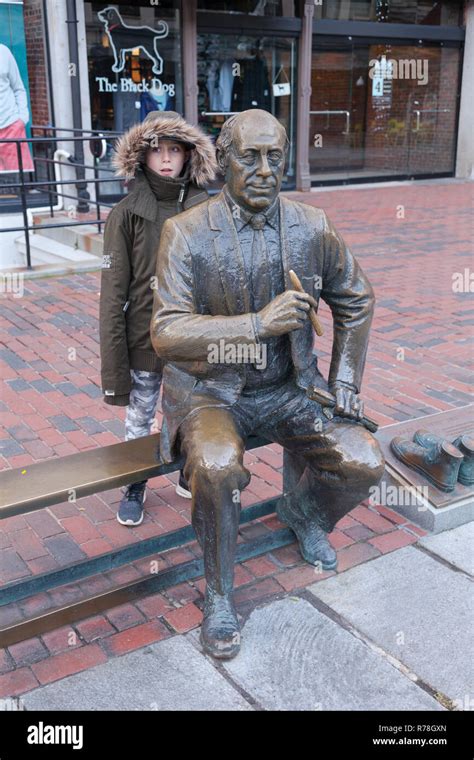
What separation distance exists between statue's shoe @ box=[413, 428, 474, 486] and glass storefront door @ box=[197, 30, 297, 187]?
1034cm

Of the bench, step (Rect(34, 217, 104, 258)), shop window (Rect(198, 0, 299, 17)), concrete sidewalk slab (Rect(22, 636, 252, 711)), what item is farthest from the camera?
shop window (Rect(198, 0, 299, 17))

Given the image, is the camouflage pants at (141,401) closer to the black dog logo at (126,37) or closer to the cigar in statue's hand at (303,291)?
the cigar in statue's hand at (303,291)

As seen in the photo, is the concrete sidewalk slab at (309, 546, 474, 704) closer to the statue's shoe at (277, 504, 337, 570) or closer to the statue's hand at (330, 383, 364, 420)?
the statue's shoe at (277, 504, 337, 570)

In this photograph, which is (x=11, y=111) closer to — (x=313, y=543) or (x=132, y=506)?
(x=132, y=506)

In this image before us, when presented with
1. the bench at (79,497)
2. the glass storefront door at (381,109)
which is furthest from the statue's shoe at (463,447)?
the glass storefront door at (381,109)

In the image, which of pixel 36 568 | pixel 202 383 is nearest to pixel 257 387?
pixel 202 383

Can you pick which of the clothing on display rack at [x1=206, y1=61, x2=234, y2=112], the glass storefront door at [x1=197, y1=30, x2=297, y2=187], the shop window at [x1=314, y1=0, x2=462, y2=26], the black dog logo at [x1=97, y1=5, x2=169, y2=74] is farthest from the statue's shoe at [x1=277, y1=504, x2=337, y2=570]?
the shop window at [x1=314, y1=0, x2=462, y2=26]

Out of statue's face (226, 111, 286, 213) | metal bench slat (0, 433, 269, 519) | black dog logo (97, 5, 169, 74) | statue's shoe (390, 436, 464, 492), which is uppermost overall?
black dog logo (97, 5, 169, 74)

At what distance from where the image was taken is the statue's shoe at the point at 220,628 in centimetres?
290

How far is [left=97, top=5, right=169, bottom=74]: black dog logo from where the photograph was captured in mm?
A: 11711

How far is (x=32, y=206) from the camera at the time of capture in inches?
430

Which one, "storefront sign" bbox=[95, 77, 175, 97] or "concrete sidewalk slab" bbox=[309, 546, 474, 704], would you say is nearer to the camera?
"concrete sidewalk slab" bbox=[309, 546, 474, 704]

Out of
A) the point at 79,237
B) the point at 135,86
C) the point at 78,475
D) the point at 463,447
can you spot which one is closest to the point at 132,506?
the point at 78,475
